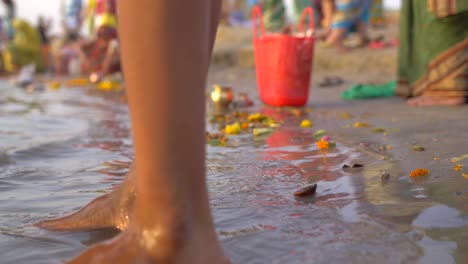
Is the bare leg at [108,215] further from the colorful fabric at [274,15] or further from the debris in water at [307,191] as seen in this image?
the colorful fabric at [274,15]

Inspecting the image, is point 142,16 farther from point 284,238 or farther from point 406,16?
point 406,16

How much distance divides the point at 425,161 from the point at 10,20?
→ 1332 cm

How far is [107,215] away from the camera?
1.44m

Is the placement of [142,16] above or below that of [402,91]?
above

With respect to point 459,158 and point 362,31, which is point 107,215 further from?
point 362,31

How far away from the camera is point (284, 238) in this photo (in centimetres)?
126

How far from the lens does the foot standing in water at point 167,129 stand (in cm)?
100

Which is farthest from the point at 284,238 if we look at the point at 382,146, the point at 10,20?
the point at 10,20

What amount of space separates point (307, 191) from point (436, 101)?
220 centimetres

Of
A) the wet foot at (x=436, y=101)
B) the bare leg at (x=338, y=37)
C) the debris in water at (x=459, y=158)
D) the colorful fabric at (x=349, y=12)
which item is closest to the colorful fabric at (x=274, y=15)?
the bare leg at (x=338, y=37)

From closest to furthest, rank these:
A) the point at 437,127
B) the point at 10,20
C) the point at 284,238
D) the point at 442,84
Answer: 1. the point at 284,238
2. the point at 437,127
3. the point at 442,84
4. the point at 10,20

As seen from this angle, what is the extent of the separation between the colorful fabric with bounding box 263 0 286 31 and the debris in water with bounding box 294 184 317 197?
862 centimetres

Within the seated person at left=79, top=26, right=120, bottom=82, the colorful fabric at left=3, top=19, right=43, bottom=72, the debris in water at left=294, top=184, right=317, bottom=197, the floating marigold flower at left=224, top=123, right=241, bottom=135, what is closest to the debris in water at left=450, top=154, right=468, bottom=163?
the debris in water at left=294, top=184, right=317, bottom=197

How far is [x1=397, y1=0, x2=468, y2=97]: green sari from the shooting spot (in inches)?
135
